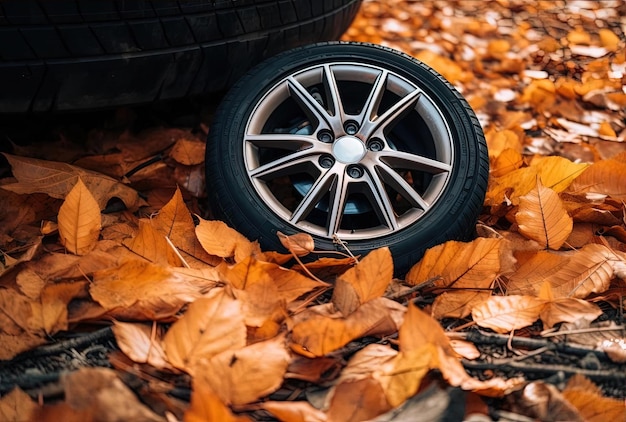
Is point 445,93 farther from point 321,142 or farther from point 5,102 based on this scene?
point 5,102

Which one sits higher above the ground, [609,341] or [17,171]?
[17,171]

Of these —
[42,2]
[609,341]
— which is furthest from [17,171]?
[609,341]

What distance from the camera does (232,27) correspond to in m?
2.20

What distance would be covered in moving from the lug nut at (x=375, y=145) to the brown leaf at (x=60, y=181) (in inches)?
32.3

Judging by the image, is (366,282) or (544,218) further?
(544,218)

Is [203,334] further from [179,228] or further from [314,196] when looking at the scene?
[314,196]

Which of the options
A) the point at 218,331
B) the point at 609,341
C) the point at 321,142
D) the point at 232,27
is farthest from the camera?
the point at 232,27

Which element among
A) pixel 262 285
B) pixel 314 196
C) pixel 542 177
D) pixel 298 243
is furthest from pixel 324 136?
pixel 542 177

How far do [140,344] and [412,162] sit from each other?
1.01 m

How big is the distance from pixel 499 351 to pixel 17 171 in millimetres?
1586

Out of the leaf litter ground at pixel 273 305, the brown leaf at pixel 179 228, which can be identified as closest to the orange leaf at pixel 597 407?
the leaf litter ground at pixel 273 305

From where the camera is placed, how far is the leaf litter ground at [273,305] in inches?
52.9

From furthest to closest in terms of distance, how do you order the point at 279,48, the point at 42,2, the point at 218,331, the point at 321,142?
the point at 279,48
the point at 321,142
the point at 42,2
the point at 218,331

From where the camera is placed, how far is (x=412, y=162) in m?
2.00
